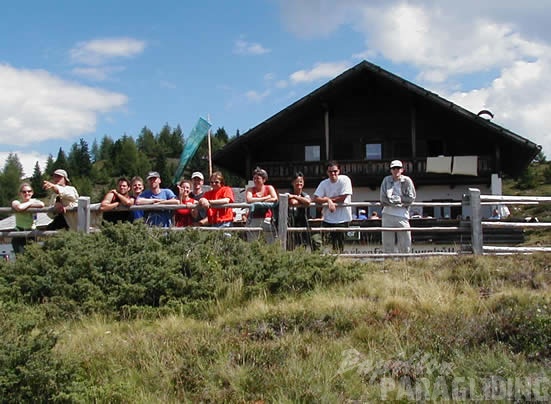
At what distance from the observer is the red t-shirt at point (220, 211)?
28.4 feet

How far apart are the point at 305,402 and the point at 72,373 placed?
6.13ft

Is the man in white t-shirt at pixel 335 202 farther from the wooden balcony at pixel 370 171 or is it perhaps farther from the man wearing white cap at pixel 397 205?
the wooden balcony at pixel 370 171

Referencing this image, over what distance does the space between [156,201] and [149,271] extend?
206cm

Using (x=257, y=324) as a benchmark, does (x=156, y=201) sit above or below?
above

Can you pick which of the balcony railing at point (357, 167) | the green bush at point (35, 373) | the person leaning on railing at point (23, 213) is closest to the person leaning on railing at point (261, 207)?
the person leaning on railing at point (23, 213)

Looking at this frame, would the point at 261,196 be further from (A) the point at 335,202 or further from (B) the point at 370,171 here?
(B) the point at 370,171

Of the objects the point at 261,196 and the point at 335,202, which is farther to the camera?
the point at 261,196

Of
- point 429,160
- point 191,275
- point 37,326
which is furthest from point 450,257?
point 429,160

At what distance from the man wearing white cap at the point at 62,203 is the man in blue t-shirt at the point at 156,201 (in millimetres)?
989

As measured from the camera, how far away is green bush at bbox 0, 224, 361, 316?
21.7ft

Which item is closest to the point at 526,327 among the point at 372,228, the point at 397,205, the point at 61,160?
the point at 372,228

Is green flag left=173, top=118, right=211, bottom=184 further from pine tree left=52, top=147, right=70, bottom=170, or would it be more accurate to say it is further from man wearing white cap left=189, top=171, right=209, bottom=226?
pine tree left=52, top=147, right=70, bottom=170

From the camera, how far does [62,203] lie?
28.9 ft

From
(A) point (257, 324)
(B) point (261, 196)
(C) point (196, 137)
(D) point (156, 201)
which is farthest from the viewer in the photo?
(C) point (196, 137)
